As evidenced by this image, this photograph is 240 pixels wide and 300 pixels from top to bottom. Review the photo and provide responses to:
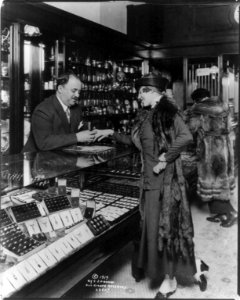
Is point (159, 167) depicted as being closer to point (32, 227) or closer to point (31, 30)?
point (32, 227)

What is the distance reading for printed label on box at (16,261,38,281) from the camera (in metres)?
1.60

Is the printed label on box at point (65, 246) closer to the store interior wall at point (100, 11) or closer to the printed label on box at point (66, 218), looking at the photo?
the printed label on box at point (66, 218)

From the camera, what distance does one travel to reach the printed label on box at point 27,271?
1.60m

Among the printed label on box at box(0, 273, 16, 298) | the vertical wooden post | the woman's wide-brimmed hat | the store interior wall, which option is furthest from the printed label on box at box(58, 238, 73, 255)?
the vertical wooden post

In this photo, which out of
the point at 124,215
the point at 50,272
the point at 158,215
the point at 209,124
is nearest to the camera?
the point at 50,272

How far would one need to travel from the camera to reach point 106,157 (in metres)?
1.97

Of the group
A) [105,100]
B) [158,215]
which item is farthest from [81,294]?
[105,100]

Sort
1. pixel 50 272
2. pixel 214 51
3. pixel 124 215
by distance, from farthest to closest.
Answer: pixel 214 51
pixel 124 215
pixel 50 272

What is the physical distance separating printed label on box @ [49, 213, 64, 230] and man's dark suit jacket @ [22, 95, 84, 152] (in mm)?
449

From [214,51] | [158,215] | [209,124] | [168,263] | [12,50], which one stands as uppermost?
[214,51]

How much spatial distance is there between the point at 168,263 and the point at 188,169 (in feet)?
7.21

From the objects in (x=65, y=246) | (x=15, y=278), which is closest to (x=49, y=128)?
(x=65, y=246)

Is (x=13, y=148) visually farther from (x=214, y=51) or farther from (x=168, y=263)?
(x=214, y=51)

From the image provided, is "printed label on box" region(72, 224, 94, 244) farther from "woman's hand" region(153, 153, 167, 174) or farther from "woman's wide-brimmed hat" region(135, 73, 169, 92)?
"woman's wide-brimmed hat" region(135, 73, 169, 92)
